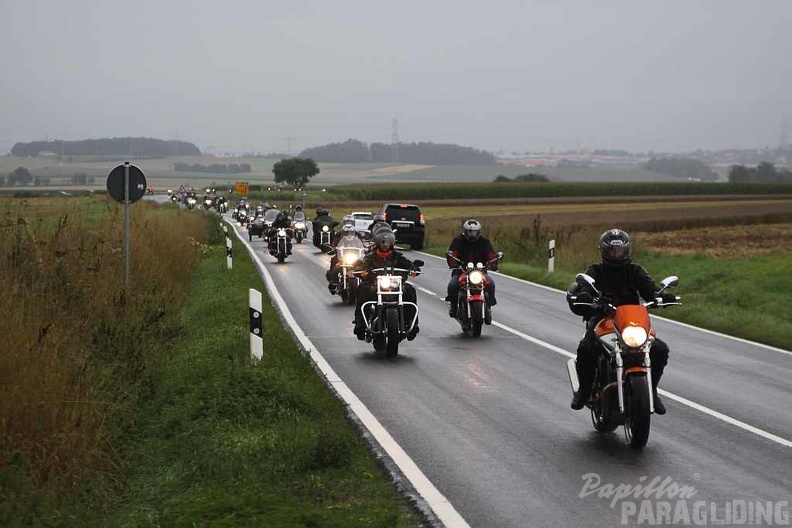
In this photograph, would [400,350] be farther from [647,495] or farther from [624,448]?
[647,495]

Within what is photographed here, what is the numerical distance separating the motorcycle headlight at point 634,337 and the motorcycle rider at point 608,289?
70cm

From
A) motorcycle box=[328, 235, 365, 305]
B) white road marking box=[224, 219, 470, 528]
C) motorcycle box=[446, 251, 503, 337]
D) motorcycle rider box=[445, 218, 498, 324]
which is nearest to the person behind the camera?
white road marking box=[224, 219, 470, 528]

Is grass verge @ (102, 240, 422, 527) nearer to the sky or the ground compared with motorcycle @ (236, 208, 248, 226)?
nearer to the sky

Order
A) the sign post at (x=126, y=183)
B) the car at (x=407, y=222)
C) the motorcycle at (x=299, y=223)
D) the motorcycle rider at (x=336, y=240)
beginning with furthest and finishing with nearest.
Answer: the motorcycle at (x=299, y=223) < the car at (x=407, y=222) < the motorcycle rider at (x=336, y=240) < the sign post at (x=126, y=183)

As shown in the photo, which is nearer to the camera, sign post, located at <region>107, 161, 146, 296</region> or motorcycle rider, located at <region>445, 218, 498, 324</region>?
sign post, located at <region>107, 161, 146, 296</region>

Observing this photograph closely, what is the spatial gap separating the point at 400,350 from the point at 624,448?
7.18 metres

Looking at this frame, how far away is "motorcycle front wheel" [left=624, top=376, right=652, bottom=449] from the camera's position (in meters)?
9.56

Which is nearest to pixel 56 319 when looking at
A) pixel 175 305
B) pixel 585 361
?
pixel 585 361

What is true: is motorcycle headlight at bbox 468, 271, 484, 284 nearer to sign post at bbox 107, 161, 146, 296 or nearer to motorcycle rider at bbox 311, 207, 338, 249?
sign post at bbox 107, 161, 146, 296

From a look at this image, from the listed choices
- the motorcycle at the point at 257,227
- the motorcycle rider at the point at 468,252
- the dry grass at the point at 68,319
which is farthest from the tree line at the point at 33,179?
the motorcycle rider at the point at 468,252

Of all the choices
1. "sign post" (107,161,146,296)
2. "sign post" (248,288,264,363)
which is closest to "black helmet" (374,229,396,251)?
"sign post" (107,161,146,296)

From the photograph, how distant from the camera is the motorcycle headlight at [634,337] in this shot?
962cm

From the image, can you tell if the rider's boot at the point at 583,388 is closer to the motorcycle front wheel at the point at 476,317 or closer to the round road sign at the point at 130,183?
the motorcycle front wheel at the point at 476,317

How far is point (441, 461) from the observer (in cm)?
947
